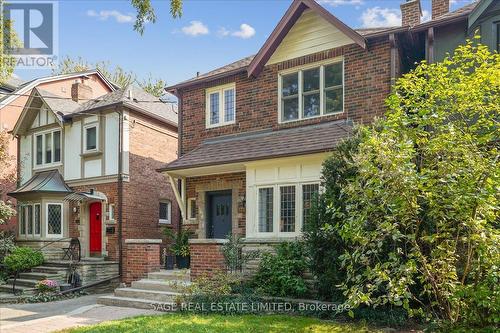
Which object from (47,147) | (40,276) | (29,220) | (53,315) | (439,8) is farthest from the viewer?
(47,147)

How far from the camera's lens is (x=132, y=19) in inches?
354

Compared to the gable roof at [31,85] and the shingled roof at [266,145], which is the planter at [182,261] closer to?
the shingled roof at [266,145]

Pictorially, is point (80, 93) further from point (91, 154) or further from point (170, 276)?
point (170, 276)

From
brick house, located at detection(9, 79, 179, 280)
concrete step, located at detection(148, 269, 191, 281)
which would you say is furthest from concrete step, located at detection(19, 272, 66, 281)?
concrete step, located at detection(148, 269, 191, 281)

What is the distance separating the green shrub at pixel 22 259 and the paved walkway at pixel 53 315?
146 inches

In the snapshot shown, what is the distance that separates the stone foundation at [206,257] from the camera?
1046cm

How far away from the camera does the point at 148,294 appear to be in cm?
1087

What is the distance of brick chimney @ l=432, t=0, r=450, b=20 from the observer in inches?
514

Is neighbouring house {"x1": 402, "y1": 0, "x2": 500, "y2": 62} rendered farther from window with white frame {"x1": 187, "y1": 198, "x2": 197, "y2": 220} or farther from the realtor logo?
the realtor logo

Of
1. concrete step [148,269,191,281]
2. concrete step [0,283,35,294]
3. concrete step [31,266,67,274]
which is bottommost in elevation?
concrete step [0,283,35,294]

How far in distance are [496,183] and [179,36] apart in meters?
8.51

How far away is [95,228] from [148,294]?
25.5 ft

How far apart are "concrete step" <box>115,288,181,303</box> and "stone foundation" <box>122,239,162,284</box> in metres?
0.62

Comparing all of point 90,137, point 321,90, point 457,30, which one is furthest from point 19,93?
point 457,30
